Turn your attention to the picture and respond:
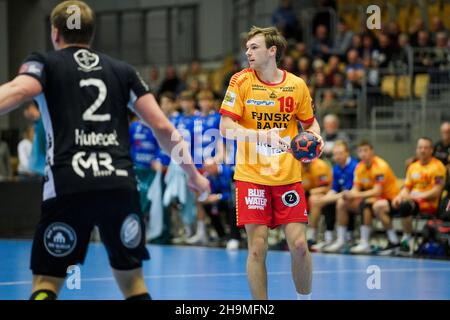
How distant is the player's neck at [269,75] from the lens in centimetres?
815

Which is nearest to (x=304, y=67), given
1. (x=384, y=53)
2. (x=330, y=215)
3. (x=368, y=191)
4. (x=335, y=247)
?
(x=384, y=53)

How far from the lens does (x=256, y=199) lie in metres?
7.90

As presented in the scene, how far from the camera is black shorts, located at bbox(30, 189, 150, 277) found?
18.0 feet

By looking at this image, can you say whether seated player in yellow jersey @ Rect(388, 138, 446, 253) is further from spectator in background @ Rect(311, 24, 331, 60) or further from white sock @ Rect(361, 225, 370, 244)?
spectator in background @ Rect(311, 24, 331, 60)

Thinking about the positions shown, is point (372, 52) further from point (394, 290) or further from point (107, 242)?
point (107, 242)

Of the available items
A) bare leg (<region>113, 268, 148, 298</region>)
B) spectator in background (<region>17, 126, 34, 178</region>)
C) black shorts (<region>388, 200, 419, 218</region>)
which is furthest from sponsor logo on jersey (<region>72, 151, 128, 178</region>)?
spectator in background (<region>17, 126, 34, 178</region>)

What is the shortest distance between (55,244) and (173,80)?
18.2 m

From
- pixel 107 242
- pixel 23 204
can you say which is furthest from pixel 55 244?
pixel 23 204

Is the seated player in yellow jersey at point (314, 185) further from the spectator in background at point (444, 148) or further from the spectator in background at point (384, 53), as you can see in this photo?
the spectator in background at point (384, 53)

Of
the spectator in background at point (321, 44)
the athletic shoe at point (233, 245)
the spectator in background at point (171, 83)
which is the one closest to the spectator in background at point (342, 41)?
the spectator in background at point (321, 44)

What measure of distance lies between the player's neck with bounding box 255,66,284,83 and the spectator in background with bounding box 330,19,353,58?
13.0 meters

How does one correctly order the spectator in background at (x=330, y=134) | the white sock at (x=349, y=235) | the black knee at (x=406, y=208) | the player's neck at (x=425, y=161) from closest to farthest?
the black knee at (x=406, y=208) → the player's neck at (x=425, y=161) → the white sock at (x=349, y=235) → the spectator in background at (x=330, y=134)

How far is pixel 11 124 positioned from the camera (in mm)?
25672

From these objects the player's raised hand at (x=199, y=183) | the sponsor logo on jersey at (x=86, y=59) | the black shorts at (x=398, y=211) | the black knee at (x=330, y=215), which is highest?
the sponsor logo on jersey at (x=86, y=59)
